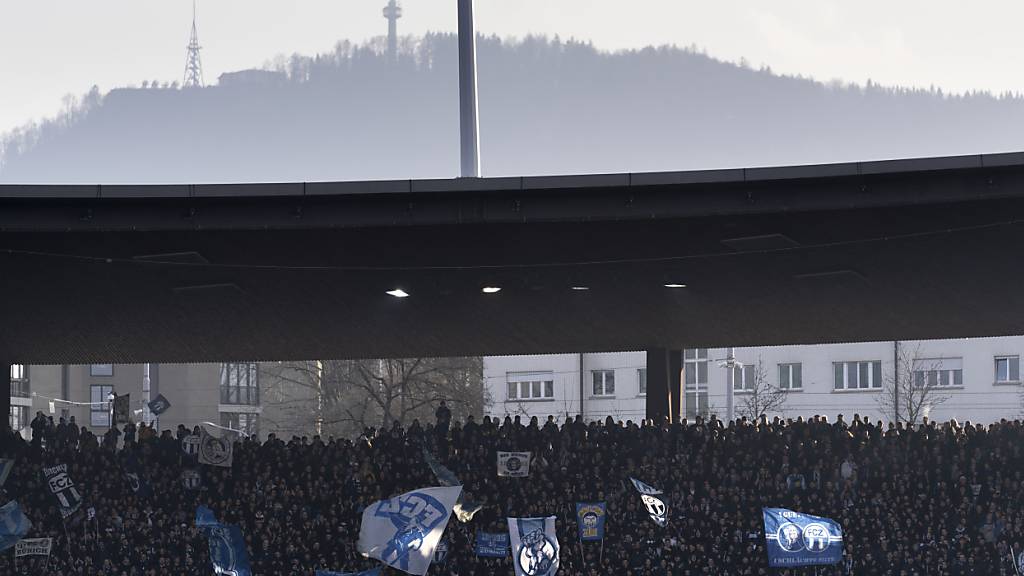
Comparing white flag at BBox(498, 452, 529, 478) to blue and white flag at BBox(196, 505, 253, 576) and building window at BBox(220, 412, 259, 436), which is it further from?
building window at BBox(220, 412, 259, 436)

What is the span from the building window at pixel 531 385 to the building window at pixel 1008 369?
25.3 metres

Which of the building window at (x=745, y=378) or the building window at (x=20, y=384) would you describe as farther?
the building window at (x=20, y=384)

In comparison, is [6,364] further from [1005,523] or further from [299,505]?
→ [1005,523]

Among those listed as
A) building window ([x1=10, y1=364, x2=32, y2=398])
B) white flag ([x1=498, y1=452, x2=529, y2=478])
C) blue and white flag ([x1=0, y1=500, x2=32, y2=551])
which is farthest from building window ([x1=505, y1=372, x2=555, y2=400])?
blue and white flag ([x1=0, y1=500, x2=32, y2=551])

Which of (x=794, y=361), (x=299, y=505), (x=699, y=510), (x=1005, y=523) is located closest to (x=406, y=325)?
(x=299, y=505)

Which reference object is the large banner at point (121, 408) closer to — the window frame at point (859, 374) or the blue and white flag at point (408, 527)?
the blue and white flag at point (408, 527)

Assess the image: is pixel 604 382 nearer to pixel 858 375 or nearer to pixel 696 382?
pixel 696 382

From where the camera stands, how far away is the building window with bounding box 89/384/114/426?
88.1m

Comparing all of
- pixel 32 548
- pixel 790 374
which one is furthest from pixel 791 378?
pixel 32 548

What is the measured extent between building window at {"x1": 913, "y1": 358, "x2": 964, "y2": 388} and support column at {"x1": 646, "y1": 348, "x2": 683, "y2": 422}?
39.5 meters

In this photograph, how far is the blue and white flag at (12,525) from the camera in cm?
3067

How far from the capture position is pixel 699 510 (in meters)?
30.3

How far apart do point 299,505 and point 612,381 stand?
52460 mm

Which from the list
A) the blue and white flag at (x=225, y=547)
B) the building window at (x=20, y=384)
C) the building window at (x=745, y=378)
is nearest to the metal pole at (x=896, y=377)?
the building window at (x=745, y=378)
